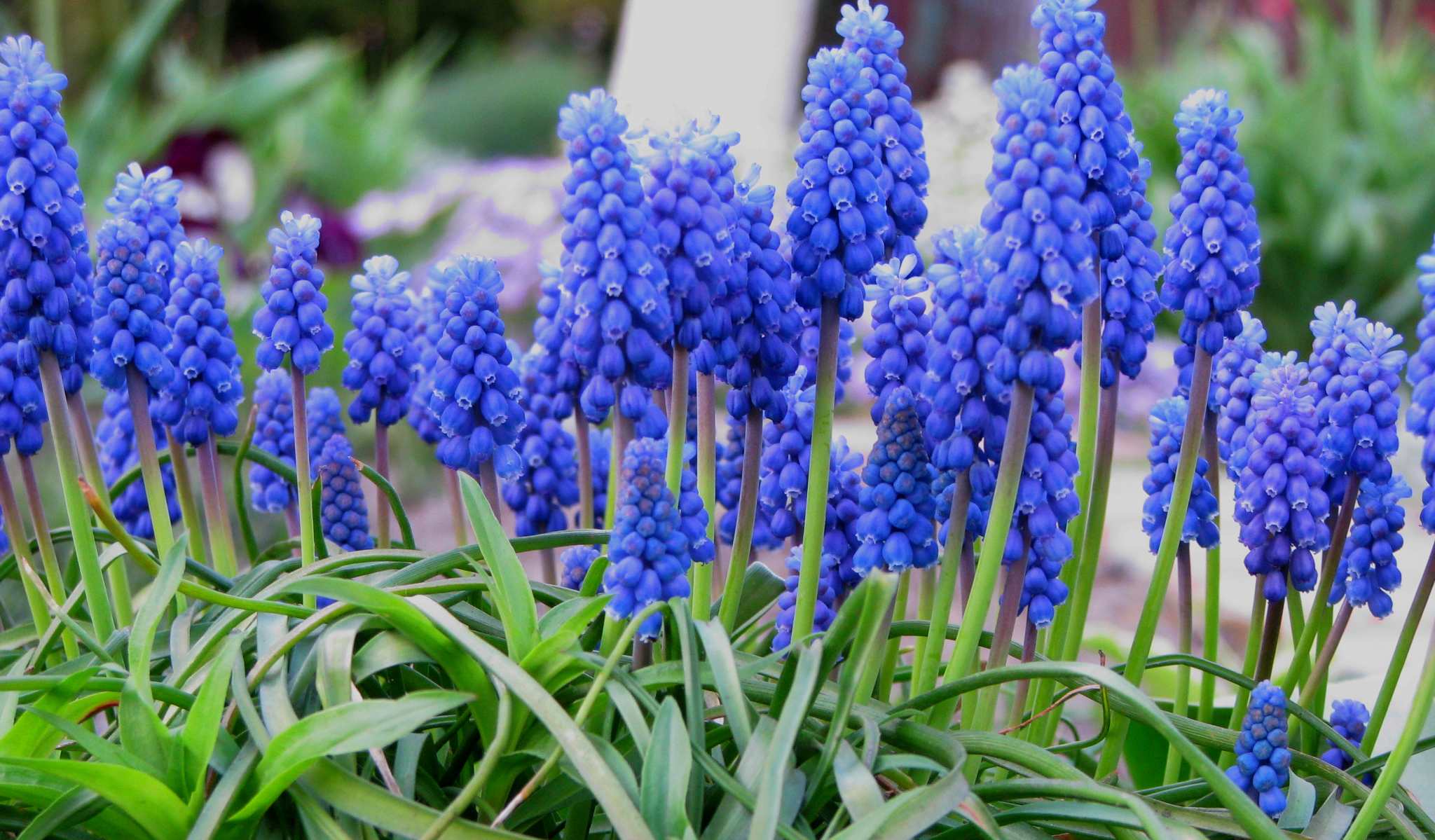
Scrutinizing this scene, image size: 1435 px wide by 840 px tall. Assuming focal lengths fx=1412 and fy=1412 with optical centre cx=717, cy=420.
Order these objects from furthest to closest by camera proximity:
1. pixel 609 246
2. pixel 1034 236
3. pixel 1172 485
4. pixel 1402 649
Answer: pixel 1172 485, pixel 1402 649, pixel 609 246, pixel 1034 236

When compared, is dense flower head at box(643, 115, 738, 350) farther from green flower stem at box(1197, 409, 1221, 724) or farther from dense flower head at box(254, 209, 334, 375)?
green flower stem at box(1197, 409, 1221, 724)

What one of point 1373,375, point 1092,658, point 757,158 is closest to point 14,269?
point 1373,375

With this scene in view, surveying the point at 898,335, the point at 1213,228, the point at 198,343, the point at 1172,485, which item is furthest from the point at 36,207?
the point at 1172,485

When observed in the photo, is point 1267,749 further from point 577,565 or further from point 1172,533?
point 577,565

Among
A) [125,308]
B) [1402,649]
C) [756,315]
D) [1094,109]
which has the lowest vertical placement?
[1402,649]

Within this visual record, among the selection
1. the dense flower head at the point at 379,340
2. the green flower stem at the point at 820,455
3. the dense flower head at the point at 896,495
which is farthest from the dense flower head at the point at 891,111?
the dense flower head at the point at 379,340

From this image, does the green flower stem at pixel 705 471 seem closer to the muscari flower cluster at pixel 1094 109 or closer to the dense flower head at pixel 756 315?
the dense flower head at pixel 756 315

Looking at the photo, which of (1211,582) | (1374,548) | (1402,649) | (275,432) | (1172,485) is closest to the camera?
(1402,649)
